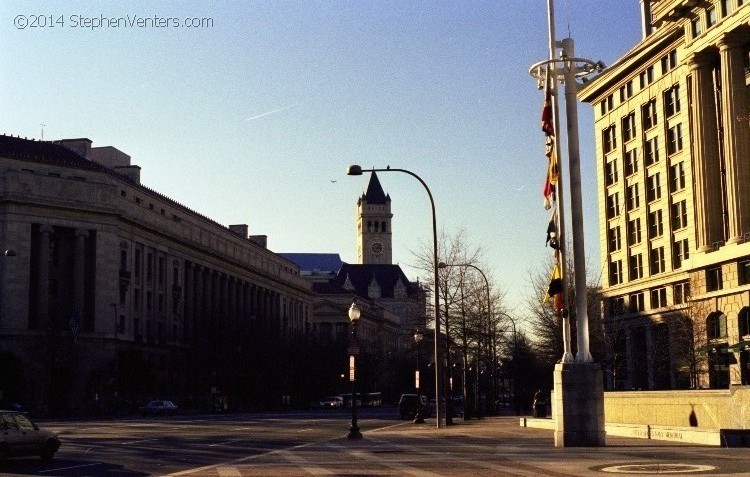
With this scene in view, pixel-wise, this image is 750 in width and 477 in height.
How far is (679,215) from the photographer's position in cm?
8256

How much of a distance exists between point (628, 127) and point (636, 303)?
17051 millimetres

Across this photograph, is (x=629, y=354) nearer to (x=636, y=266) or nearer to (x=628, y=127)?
(x=636, y=266)

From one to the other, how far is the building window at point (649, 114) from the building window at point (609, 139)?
6841 mm

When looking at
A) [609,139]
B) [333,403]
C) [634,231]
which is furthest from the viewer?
[333,403]

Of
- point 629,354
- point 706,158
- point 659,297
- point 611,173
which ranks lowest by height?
point 629,354

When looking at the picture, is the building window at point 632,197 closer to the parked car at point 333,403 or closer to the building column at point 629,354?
the building column at point 629,354

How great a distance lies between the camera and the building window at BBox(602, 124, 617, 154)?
314 ft

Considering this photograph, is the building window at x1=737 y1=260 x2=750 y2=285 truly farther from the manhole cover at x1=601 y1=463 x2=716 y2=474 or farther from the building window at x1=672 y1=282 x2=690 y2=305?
the manhole cover at x1=601 y1=463 x2=716 y2=474

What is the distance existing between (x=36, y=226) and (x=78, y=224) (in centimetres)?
406

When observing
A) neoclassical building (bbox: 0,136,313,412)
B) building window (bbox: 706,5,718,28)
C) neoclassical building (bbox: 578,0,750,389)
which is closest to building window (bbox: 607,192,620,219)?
neoclassical building (bbox: 578,0,750,389)

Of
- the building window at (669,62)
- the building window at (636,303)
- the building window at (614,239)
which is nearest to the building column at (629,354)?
the building window at (636,303)

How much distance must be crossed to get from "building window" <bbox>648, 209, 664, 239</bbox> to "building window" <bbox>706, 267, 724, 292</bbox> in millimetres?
14749

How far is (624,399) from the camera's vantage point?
36.9 m

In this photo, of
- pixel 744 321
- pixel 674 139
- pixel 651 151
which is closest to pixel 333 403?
pixel 651 151
